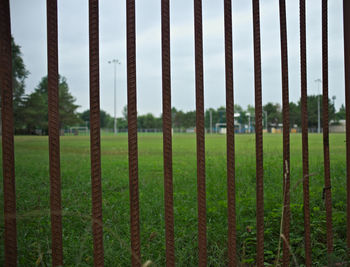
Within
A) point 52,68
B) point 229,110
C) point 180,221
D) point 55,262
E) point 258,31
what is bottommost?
point 180,221

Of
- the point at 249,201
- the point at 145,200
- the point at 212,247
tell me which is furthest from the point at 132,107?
the point at 145,200

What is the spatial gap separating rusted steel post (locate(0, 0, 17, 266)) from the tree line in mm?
2138

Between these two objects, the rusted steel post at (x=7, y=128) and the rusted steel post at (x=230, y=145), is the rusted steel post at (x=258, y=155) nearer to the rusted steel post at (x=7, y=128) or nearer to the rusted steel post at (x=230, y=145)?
the rusted steel post at (x=230, y=145)

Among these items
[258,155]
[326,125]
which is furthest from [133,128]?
[326,125]

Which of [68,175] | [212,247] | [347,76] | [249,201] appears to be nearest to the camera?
[347,76]

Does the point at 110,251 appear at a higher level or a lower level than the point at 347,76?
lower

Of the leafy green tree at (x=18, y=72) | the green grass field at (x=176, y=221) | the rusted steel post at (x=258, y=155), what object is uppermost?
the leafy green tree at (x=18, y=72)

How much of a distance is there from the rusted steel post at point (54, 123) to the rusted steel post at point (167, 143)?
18.9 inches

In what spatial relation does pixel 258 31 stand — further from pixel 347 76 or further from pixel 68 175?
pixel 68 175

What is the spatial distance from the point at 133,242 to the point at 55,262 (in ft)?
1.14

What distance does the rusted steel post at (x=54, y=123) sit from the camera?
1.41 m

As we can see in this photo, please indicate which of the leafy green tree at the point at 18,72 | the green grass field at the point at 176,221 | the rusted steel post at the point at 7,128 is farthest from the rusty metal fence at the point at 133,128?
the leafy green tree at the point at 18,72

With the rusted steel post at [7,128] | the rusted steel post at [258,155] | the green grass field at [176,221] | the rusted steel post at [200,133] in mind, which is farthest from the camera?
the green grass field at [176,221]

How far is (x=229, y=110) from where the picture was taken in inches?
69.7
